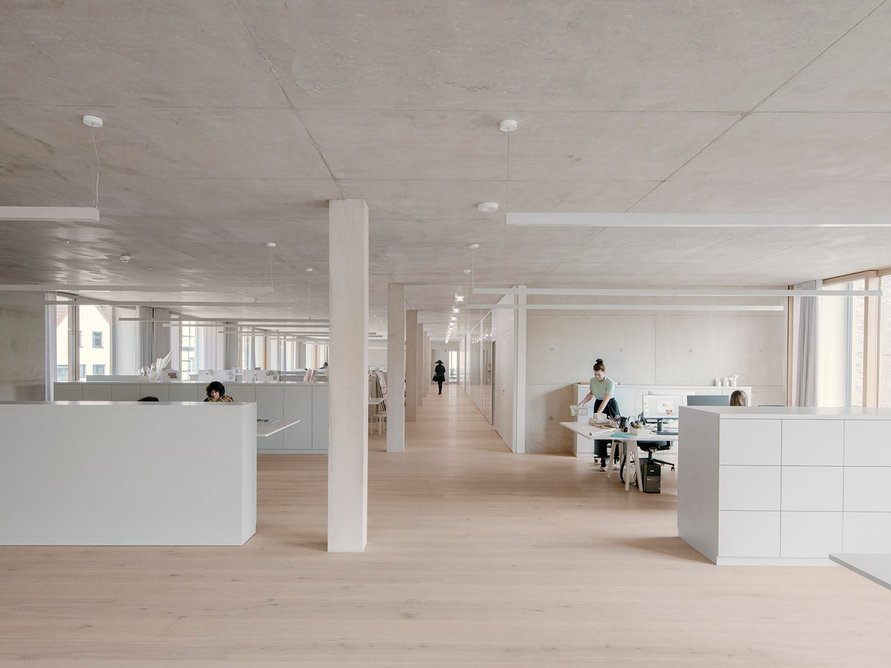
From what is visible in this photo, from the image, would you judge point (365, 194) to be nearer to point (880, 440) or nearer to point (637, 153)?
point (637, 153)

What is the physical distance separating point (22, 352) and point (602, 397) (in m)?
9.96

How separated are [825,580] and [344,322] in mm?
4135

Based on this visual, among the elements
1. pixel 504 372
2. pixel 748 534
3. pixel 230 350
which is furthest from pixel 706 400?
pixel 230 350

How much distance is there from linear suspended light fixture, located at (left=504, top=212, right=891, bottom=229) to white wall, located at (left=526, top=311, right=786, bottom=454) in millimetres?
6662

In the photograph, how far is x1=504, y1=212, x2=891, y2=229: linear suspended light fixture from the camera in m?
3.56

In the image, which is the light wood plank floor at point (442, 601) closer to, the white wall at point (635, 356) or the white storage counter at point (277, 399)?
the white storage counter at point (277, 399)

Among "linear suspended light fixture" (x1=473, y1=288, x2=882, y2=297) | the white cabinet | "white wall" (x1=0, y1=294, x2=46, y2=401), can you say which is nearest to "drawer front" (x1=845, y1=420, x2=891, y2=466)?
the white cabinet

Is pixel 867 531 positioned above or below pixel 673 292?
below

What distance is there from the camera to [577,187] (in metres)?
4.45

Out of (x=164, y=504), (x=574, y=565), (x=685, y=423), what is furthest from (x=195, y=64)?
(x=685, y=423)

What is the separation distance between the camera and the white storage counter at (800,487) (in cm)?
451

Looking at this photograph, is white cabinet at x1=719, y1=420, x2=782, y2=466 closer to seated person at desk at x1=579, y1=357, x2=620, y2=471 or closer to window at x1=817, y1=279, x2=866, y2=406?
seated person at desk at x1=579, y1=357, x2=620, y2=471

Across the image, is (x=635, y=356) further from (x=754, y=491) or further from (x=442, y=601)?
(x=442, y=601)

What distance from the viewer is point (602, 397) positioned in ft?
27.2
